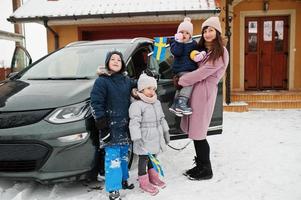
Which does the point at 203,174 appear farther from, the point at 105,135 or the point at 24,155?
the point at 24,155

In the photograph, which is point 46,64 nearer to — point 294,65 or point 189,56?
point 189,56

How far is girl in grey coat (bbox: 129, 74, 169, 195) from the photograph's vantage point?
3529 millimetres

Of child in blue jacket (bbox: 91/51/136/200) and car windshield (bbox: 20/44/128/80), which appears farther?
car windshield (bbox: 20/44/128/80)

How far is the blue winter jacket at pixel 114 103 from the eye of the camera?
3.34 meters

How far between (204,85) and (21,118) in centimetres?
203

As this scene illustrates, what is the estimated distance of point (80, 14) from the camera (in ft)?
30.5

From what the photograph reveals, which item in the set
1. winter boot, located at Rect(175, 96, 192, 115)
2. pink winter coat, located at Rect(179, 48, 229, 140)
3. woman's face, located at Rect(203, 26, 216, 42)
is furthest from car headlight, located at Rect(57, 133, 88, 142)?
woman's face, located at Rect(203, 26, 216, 42)

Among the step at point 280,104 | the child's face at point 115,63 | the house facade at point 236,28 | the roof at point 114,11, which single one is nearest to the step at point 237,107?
the step at point 280,104

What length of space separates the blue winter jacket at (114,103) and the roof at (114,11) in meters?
5.80

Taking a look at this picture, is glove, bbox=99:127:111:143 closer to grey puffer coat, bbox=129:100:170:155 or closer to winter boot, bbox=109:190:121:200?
grey puffer coat, bbox=129:100:170:155

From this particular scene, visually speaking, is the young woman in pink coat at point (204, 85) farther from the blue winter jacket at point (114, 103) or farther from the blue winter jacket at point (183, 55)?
the blue winter jacket at point (114, 103)

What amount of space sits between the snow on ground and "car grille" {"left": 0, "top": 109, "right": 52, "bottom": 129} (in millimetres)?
781

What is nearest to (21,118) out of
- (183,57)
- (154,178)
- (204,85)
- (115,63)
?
(115,63)

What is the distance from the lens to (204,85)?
3.92 meters
